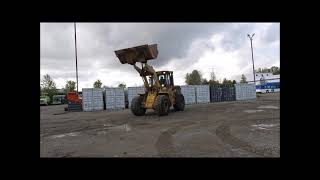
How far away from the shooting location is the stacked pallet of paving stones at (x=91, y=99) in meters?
24.8

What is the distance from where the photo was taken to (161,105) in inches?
590

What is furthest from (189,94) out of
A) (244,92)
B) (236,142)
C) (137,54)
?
(236,142)

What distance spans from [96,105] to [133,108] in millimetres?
9892

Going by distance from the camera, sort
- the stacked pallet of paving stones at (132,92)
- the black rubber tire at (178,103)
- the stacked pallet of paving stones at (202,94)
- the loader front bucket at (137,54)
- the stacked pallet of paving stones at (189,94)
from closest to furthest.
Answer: the loader front bucket at (137,54), the black rubber tire at (178,103), the stacked pallet of paving stones at (132,92), the stacked pallet of paving stones at (189,94), the stacked pallet of paving stones at (202,94)

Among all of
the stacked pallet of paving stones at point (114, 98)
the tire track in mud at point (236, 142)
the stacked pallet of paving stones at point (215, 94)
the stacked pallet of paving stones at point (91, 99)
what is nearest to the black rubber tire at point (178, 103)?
the tire track in mud at point (236, 142)

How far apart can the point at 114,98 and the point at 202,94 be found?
416 inches

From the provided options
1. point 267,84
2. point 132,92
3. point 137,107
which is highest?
point 267,84

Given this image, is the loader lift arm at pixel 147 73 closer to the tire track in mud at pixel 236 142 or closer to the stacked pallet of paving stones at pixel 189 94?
the tire track in mud at pixel 236 142

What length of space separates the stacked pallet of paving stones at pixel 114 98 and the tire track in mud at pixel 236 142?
16.2m

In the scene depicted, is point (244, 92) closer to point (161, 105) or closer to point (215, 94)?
point (215, 94)
